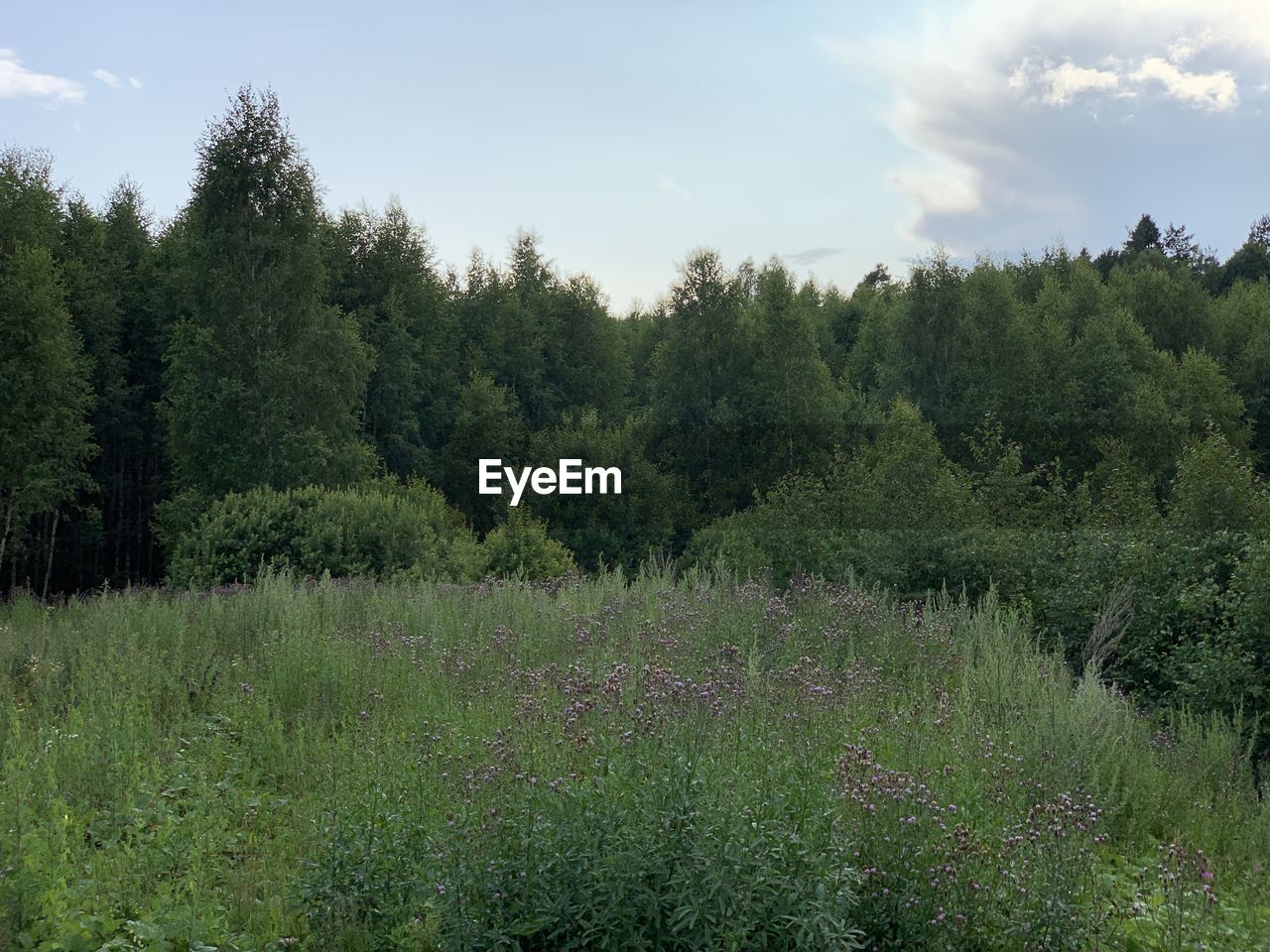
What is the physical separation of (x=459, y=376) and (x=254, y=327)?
15.7 meters

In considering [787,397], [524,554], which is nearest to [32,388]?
[524,554]

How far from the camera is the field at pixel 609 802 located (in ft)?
12.7

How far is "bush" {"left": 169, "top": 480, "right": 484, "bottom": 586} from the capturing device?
14.1 meters

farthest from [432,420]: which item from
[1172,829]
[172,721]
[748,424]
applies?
[1172,829]

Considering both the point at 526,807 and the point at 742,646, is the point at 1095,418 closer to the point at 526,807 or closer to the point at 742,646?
the point at 742,646

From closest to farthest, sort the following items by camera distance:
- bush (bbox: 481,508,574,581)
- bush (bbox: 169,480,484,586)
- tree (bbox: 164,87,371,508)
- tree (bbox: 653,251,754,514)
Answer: bush (bbox: 169,480,484,586)
bush (bbox: 481,508,574,581)
tree (bbox: 164,87,371,508)
tree (bbox: 653,251,754,514)

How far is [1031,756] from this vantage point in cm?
538

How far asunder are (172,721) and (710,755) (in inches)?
160

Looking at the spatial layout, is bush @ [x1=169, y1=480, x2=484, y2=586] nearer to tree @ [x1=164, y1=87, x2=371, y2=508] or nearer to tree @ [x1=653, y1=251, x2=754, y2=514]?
tree @ [x1=164, y1=87, x2=371, y2=508]

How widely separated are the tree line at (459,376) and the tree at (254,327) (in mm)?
64

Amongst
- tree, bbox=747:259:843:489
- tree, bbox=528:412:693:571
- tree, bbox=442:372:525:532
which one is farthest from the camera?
tree, bbox=442:372:525:532

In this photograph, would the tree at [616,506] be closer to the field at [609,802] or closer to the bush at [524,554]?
the bush at [524,554]

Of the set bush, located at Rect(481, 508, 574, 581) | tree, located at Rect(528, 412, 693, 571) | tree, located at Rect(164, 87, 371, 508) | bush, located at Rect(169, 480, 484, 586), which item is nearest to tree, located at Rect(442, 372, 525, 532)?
tree, located at Rect(528, 412, 693, 571)

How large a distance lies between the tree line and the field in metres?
12.4
